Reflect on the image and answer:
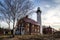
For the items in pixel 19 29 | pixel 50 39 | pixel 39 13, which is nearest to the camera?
pixel 50 39

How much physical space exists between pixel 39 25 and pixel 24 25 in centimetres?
918

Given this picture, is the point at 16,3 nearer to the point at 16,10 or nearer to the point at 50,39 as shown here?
the point at 16,10

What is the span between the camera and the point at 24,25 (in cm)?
4556

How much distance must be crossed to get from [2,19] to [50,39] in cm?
1669

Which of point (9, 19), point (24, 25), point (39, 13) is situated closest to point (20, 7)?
point (9, 19)

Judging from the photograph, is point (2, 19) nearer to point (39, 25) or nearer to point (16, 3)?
point (16, 3)

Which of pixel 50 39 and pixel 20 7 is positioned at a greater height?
pixel 20 7

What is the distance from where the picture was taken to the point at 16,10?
33.6 metres

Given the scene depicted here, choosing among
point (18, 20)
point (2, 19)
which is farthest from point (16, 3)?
point (2, 19)

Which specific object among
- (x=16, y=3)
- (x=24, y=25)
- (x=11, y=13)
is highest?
(x=16, y=3)

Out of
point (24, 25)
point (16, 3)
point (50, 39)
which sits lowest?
point (50, 39)

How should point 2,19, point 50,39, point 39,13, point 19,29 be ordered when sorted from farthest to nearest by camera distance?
point 39,13 < point 19,29 < point 2,19 < point 50,39

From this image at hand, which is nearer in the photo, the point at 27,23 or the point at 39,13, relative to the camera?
the point at 27,23

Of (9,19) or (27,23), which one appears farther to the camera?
(27,23)
